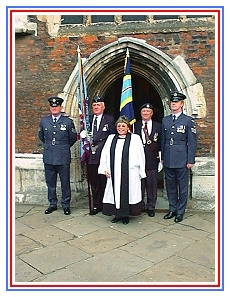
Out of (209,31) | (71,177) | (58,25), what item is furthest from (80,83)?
(209,31)

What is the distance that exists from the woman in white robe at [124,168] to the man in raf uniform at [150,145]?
29 cm

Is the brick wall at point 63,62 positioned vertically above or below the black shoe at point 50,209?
above

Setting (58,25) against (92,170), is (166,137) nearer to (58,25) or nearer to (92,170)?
(92,170)

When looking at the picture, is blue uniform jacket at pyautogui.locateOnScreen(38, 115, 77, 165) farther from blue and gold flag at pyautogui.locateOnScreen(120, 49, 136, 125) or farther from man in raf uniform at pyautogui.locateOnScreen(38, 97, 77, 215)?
blue and gold flag at pyautogui.locateOnScreen(120, 49, 136, 125)

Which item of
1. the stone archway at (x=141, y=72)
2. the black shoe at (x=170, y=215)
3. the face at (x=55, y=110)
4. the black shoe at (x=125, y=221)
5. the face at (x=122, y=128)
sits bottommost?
the black shoe at (x=125, y=221)

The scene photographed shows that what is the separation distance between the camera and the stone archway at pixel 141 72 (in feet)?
18.1

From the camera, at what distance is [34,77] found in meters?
5.97

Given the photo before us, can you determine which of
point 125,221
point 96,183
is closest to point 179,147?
point 125,221

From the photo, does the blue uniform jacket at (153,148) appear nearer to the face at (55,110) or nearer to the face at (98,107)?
the face at (98,107)

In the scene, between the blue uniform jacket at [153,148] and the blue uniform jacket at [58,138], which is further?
the blue uniform jacket at [58,138]

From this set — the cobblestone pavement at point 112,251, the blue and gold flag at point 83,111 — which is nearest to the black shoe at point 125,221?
the cobblestone pavement at point 112,251

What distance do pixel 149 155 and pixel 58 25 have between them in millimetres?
2485

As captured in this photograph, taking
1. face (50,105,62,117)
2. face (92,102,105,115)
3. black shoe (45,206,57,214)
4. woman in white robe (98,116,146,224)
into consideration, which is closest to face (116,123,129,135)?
woman in white robe (98,116,146,224)

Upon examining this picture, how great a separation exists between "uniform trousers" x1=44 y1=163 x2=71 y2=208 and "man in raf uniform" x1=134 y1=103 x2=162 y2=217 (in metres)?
1.10
